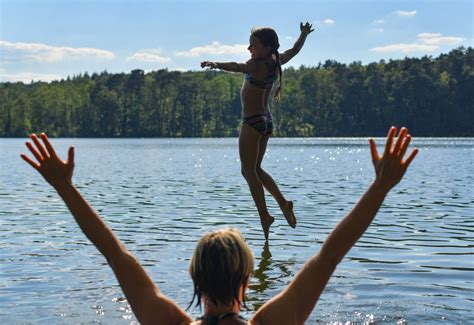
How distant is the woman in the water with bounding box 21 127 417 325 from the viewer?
2.59 meters

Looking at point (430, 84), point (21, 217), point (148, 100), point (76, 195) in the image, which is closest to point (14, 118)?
point (148, 100)

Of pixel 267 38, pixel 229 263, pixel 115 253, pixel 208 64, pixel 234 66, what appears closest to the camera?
pixel 229 263

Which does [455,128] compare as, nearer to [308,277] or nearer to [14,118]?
[14,118]

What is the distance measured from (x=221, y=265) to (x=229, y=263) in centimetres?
3

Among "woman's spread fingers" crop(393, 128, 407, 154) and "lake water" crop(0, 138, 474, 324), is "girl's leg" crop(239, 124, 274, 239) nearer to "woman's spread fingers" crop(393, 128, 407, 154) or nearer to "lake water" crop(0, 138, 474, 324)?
"lake water" crop(0, 138, 474, 324)

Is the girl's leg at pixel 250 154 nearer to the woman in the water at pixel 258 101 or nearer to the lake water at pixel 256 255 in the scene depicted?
the woman in the water at pixel 258 101

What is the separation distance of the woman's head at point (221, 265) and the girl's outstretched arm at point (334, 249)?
0.58ft

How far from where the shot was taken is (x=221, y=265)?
258cm

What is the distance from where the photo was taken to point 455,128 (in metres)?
149

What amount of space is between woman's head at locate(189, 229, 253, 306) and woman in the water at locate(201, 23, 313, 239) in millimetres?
5973

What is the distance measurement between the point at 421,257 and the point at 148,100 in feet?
532

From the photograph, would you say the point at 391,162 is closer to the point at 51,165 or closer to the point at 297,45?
the point at 51,165

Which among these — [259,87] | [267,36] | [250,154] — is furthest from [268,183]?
[267,36]

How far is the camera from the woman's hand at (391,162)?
Answer: 8.79 ft
